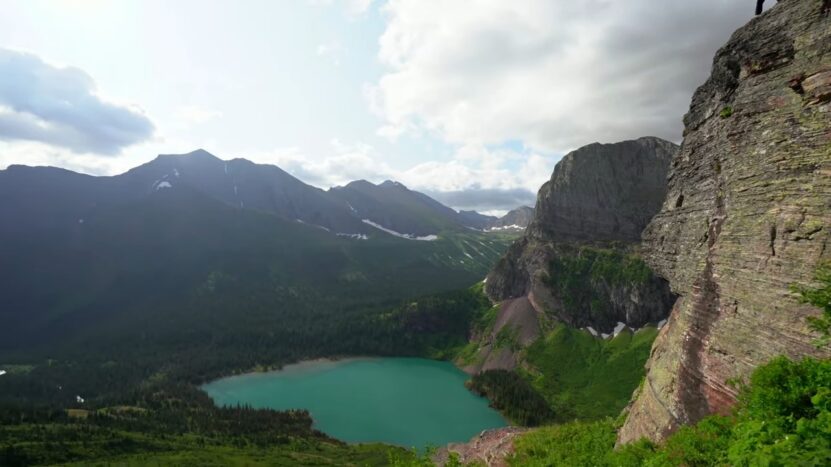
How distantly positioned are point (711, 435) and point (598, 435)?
22.7 m

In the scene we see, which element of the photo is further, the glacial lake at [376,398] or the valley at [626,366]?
the glacial lake at [376,398]

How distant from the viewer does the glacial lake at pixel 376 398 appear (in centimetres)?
11550

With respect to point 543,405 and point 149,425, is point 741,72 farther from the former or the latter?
point 149,425

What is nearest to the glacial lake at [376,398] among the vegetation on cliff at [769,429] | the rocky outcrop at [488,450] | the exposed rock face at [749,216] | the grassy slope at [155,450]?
the grassy slope at [155,450]

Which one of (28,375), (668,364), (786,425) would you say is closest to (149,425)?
(28,375)

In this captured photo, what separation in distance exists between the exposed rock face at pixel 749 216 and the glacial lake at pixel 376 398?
88.6 m

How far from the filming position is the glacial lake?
116 m

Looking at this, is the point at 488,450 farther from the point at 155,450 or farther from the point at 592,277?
the point at 592,277

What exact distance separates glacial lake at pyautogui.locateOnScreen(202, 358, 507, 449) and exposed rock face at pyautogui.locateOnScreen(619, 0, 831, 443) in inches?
3489

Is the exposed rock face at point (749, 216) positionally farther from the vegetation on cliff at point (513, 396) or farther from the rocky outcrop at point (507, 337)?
the rocky outcrop at point (507, 337)

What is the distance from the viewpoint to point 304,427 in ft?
398

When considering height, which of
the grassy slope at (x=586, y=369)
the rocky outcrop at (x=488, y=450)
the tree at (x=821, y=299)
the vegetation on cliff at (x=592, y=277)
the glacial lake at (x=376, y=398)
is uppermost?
the tree at (x=821, y=299)

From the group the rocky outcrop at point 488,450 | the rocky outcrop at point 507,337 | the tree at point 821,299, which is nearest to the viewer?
the tree at point 821,299

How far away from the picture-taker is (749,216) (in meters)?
21.9
